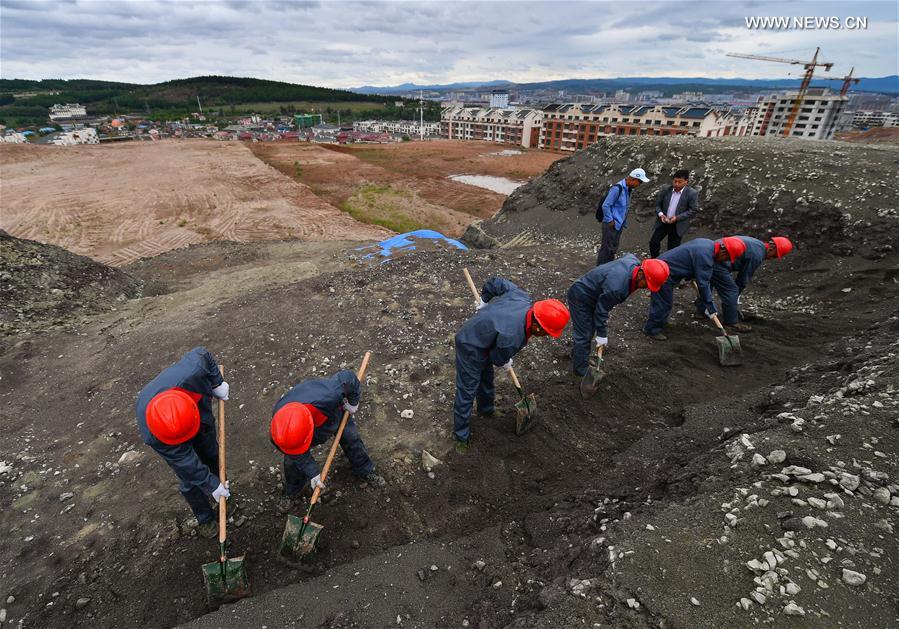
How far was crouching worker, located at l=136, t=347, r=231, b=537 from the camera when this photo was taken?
3.17 m

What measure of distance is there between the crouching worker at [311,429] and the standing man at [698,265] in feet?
14.2

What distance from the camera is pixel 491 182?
110ft

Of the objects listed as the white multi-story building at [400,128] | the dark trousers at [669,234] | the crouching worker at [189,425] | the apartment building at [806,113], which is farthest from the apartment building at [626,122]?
the crouching worker at [189,425]

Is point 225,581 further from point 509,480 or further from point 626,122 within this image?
point 626,122

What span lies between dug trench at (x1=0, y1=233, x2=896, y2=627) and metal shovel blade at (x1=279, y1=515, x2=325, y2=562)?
0.16 metres

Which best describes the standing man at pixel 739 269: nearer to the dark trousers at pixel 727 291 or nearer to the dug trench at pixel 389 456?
the dark trousers at pixel 727 291

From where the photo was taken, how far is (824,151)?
9.38m

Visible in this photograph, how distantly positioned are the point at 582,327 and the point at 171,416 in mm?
4401

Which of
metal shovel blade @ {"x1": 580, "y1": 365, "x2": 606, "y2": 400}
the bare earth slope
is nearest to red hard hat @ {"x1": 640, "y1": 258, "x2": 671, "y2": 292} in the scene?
metal shovel blade @ {"x1": 580, "y1": 365, "x2": 606, "y2": 400}

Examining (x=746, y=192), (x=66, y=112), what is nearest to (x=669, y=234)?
(x=746, y=192)

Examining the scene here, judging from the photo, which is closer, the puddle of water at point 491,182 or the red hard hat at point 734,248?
the red hard hat at point 734,248

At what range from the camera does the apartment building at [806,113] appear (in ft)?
187

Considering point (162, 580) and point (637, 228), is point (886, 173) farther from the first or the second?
point (162, 580)

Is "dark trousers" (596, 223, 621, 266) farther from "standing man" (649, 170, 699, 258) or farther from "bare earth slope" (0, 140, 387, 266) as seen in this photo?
"bare earth slope" (0, 140, 387, 266)
